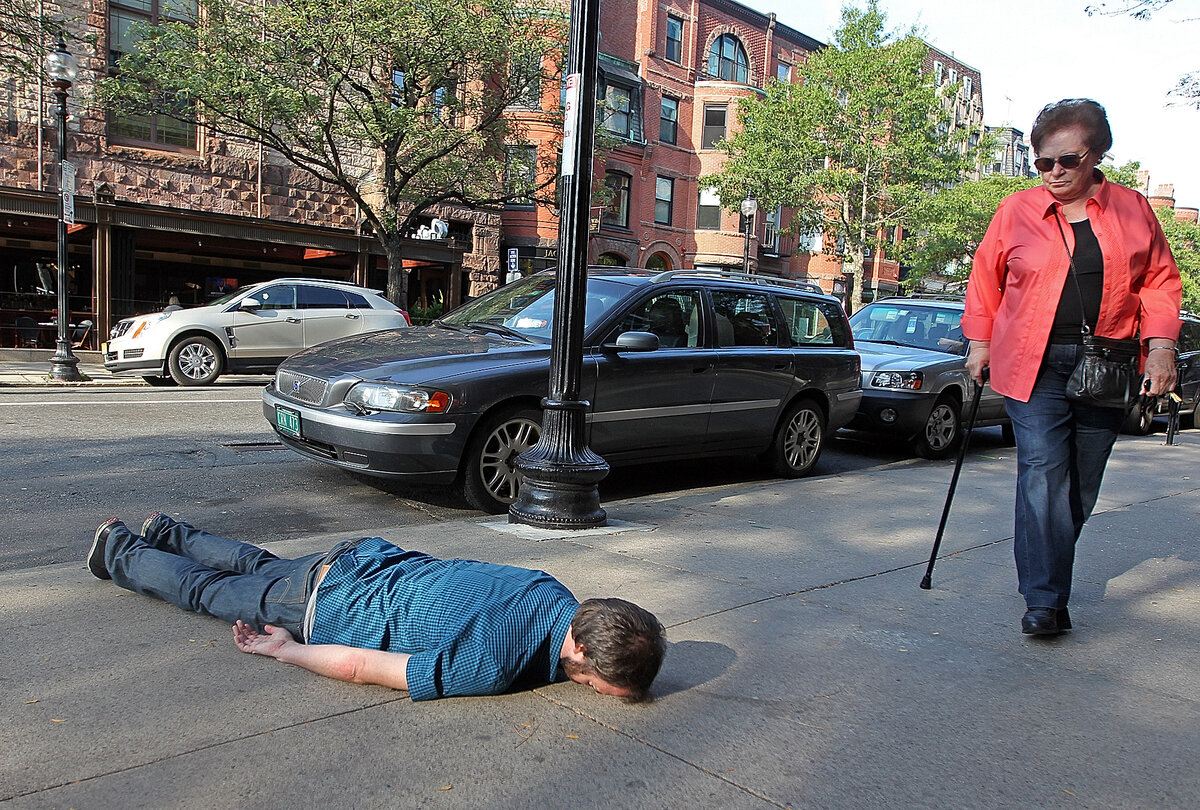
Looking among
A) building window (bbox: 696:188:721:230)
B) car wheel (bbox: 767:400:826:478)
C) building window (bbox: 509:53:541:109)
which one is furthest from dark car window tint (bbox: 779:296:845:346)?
building window (bbox: 696:188:721:230)

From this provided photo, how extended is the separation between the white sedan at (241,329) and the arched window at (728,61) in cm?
2323

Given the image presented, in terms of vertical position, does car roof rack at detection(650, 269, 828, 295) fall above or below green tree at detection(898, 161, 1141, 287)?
below

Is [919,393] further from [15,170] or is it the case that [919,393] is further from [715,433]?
[15,170]

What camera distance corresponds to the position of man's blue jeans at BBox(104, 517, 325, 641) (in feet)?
10.8

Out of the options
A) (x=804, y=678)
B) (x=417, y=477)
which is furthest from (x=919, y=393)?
(x=804, y=678)

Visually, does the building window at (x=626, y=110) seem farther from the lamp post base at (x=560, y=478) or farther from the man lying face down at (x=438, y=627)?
the man lying face down at (x=438, y=627)

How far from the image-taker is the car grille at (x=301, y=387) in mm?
6086

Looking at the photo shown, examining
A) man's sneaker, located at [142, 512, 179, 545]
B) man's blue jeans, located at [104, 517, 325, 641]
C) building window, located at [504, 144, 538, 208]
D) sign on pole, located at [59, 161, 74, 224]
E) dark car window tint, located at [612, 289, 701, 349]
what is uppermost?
building window, located at [504, 144, 538, 208]

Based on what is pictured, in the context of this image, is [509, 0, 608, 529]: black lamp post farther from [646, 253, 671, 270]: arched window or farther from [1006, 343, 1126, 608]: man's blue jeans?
[646, 253, 671, 270]: arched window

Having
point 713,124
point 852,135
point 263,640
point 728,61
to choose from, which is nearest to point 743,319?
point 263,640

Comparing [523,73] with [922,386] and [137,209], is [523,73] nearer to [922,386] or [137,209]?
[137,209]

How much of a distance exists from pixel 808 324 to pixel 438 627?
611cm

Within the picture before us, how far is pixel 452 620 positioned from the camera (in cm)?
291

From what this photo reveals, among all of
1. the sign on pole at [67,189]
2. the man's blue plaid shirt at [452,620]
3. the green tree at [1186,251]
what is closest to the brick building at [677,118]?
the sign on pole at [67,189]
